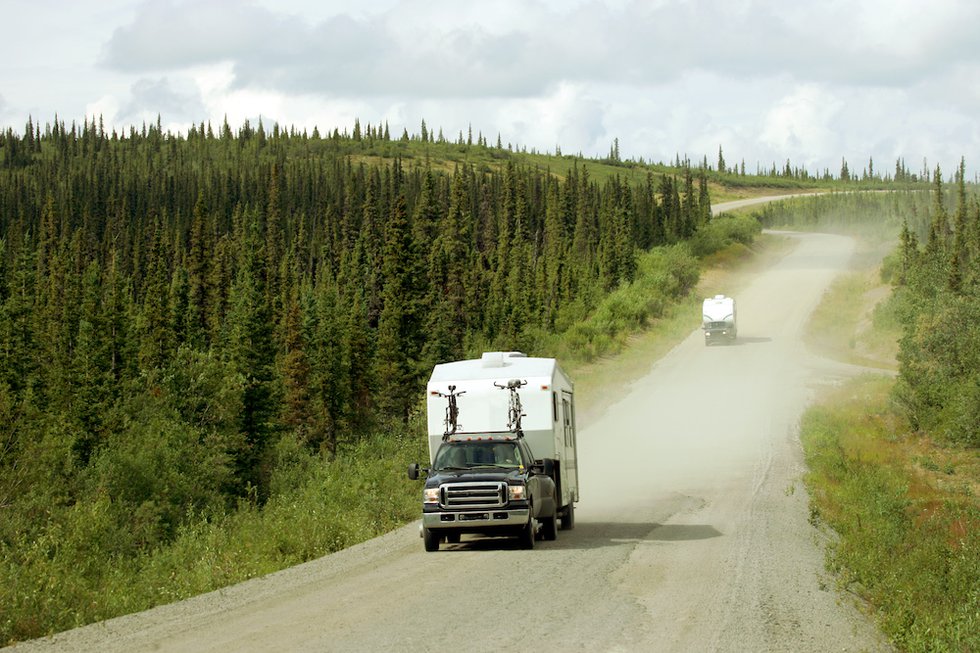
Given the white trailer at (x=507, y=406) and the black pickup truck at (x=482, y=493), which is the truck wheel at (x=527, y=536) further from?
the white trailer at (x=507, y=406)

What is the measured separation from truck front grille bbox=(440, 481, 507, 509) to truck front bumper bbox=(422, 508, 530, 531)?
0.37 ft

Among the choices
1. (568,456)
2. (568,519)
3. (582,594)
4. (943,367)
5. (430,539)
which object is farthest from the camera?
(943,367)

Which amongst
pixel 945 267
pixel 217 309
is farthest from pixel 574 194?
pixel 945 267

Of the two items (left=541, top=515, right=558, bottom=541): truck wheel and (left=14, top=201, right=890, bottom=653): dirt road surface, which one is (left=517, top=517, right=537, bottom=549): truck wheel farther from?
(left=541, top=515, right=558, bottom=541): truck wheel

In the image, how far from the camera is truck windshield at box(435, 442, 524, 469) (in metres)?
17.9

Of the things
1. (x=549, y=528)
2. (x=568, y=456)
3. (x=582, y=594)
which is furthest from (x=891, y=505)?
(x=582, y=594)

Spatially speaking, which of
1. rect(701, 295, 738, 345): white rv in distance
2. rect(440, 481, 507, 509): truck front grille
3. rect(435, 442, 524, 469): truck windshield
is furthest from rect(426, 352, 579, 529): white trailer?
rect(701, 295, 738, 345): white rv in distance

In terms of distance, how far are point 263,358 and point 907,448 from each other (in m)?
38.8

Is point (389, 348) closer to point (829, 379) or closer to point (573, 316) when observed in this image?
point (573, 316)

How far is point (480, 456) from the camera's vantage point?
59.3ft

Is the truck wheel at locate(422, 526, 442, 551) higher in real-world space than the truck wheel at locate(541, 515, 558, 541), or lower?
higher

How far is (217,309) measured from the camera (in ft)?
396

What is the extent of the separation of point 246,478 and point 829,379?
103 feet

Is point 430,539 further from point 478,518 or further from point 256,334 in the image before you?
point 256,334
